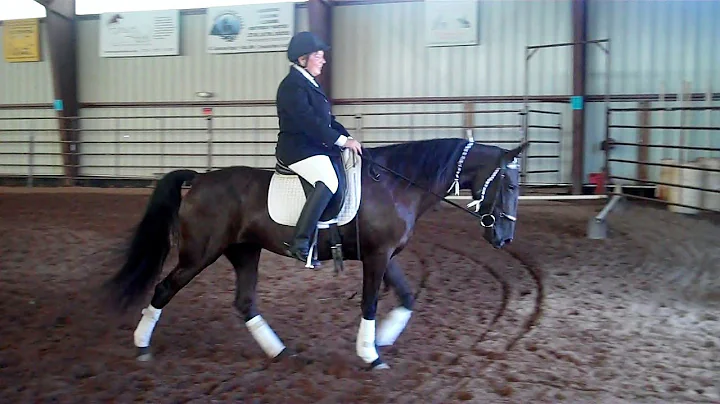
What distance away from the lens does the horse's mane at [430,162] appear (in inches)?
156

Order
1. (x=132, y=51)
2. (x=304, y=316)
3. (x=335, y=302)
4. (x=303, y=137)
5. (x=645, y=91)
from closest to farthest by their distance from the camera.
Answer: (x=303, y=137) < (x=304, y=316) < (x=335, y=302) < (x=645, y=91) < (x=132, y=51)

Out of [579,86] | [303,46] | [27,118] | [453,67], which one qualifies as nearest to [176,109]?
[27,118]

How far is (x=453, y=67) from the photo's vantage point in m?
12.4

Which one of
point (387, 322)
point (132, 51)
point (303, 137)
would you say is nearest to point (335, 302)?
point (387, 322)

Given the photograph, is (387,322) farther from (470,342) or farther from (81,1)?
(81,1)

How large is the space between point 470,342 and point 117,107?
39.3ft

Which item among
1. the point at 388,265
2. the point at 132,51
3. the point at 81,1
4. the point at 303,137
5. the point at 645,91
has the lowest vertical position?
the point at 388,265

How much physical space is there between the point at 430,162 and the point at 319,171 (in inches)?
26.0

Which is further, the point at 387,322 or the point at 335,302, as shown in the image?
the point at 335,302

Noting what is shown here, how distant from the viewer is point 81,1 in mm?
Answer: 14344

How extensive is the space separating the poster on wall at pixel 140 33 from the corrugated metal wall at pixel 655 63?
26.5 feet

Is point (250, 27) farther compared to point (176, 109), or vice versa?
point (176, 109)

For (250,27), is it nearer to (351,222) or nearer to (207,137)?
(207,137)

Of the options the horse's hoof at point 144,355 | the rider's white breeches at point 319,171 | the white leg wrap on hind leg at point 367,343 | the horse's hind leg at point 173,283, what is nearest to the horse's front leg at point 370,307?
the white leg wrap on hind leg at point 367,343
